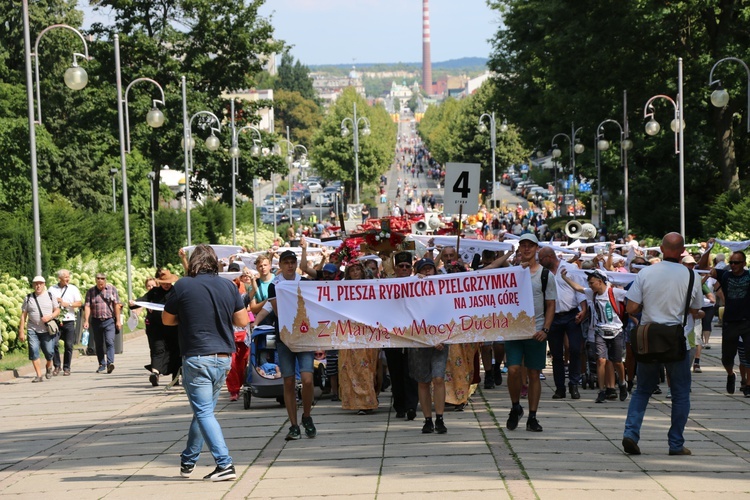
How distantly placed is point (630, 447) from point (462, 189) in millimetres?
6966

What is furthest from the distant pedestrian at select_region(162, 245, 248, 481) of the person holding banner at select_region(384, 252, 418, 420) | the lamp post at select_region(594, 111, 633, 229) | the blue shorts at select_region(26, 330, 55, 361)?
the lamp post at select_region(594, 111, 633, 229)

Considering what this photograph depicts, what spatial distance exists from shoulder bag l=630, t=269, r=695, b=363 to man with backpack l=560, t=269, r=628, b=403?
446cm

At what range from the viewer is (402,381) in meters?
13.8

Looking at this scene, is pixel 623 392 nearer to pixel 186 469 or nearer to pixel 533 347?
pixel 533 347

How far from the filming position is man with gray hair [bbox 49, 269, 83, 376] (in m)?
20.4

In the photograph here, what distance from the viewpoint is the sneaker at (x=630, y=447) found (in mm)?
10664

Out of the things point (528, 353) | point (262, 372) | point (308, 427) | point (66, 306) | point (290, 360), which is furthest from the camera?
point (66, 306)

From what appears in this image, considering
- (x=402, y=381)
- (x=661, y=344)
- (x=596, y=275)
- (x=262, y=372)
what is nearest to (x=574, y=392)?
(x=596, y=275)

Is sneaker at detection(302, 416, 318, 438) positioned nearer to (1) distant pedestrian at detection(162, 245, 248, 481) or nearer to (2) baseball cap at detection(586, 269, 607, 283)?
(1) distant pedestrian at detection(162, 245, 248, 481)

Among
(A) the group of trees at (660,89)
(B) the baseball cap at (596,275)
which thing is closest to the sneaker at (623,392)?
(B) the baseball cap at (596,275)

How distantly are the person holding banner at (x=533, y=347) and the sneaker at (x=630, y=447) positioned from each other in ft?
5.03

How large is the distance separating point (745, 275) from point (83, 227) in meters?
22.6

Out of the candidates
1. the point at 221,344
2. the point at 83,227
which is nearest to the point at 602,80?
the point at 83,227

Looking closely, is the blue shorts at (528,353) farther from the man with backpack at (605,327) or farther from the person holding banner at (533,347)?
the man with backpack at (605,327)
